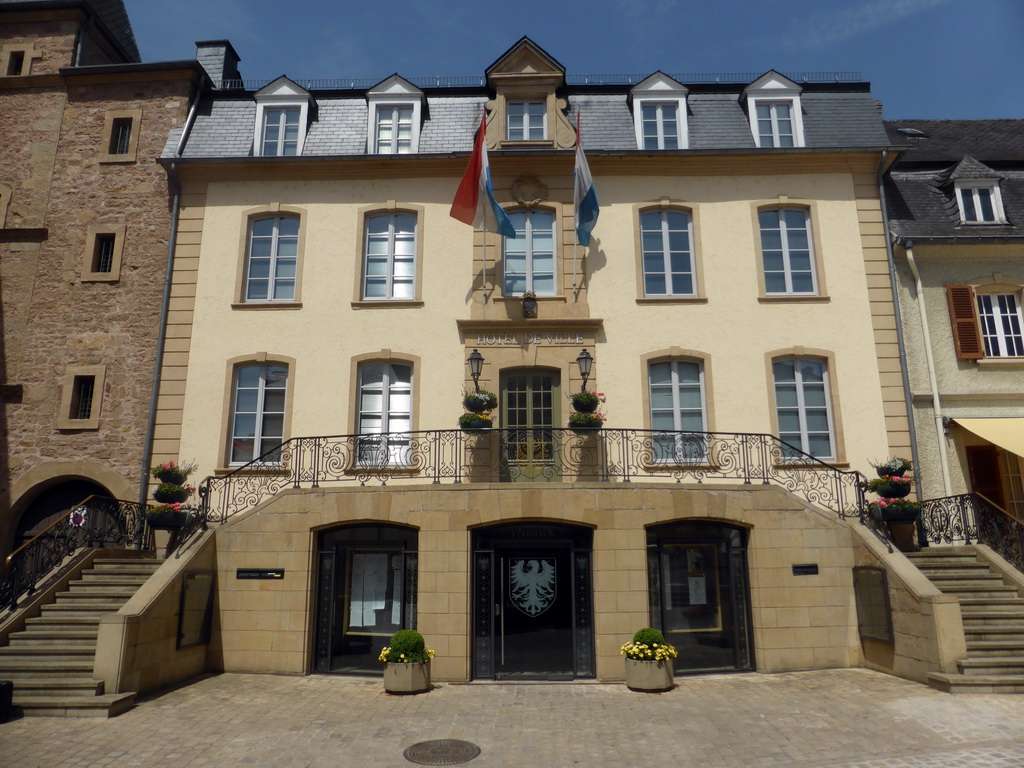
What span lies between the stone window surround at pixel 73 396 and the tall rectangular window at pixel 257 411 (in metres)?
2.99

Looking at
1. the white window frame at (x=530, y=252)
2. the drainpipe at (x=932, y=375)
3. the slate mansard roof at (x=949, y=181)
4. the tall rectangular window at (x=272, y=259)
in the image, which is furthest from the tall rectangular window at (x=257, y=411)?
the slate mansard roof at (x=949, y=181)

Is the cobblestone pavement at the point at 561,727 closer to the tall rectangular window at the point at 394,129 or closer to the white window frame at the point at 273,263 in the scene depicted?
the white window frame at the point at 273,263

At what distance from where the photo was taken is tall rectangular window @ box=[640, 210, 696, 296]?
1582cm

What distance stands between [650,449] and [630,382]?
4.98 feet

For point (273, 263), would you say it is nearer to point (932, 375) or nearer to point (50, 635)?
point (50, 635)

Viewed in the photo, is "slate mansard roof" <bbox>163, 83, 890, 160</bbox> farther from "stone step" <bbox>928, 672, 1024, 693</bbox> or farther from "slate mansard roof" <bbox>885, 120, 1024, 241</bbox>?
"stone step" <bbox>928, 672, 1024, 693</bbox>

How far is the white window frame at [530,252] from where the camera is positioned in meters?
15.8

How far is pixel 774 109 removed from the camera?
55.9 ft

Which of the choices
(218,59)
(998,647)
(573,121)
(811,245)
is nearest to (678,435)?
(811,245)

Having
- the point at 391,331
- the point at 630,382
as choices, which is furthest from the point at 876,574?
the point at 391,331

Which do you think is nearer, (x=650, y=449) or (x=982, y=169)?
(x=650, y=449)

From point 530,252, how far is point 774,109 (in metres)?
6.91

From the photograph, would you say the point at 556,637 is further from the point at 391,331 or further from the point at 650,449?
the point at 391,331

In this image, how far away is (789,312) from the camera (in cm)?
1538
